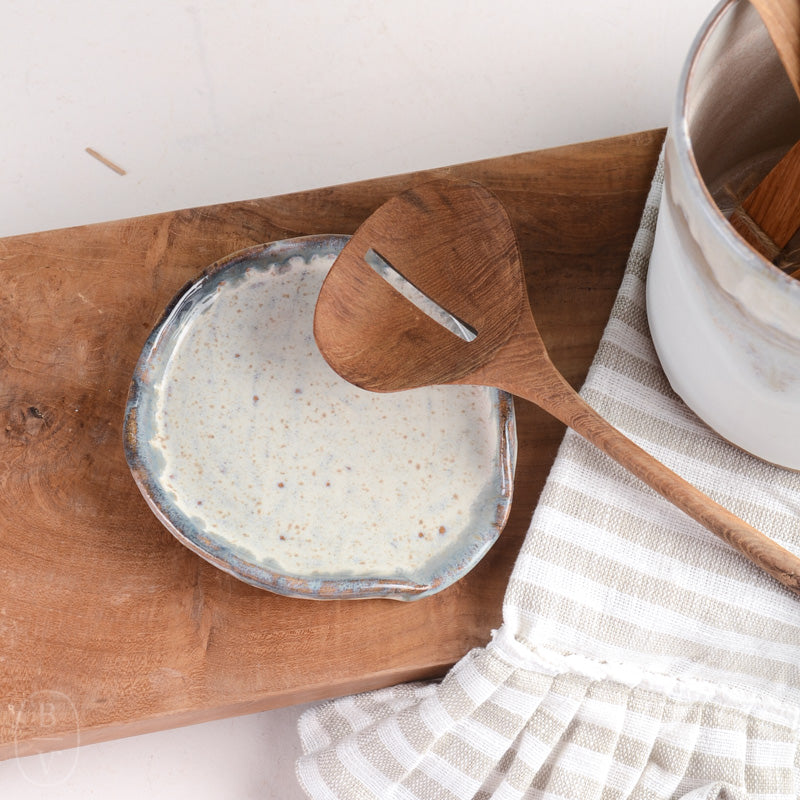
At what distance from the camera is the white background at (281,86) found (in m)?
0.58

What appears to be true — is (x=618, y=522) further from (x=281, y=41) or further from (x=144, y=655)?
(x=281, y=41)

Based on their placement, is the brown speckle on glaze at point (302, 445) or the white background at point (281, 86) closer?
the brown speckle on glaze at point (302, 445)

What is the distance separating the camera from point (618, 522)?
43 cm

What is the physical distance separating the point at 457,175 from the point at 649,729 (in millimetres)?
309

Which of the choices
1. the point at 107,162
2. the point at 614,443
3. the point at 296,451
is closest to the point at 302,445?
the point at 296,451

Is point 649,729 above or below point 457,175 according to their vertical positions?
below

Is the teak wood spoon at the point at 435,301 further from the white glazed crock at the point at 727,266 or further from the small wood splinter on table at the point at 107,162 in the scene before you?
the small wood splinter on table at the point at 107,162

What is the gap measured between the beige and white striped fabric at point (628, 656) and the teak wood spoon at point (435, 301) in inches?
2.1

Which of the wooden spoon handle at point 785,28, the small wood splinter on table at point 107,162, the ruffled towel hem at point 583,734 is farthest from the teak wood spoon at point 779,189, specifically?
the small wood splinter on table at point 107,162

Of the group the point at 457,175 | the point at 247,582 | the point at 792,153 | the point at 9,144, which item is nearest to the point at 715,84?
the point at 792,153

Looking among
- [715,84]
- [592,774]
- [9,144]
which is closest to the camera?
[715,84]

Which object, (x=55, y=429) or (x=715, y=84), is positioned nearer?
(x=715, y=84)

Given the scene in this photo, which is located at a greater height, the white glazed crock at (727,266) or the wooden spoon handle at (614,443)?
the white glazed crock at (727,266)

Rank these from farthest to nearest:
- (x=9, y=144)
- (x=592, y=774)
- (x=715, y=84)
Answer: (x=9, y=144) → (x=592, y=774) → (x=715, y=84)
